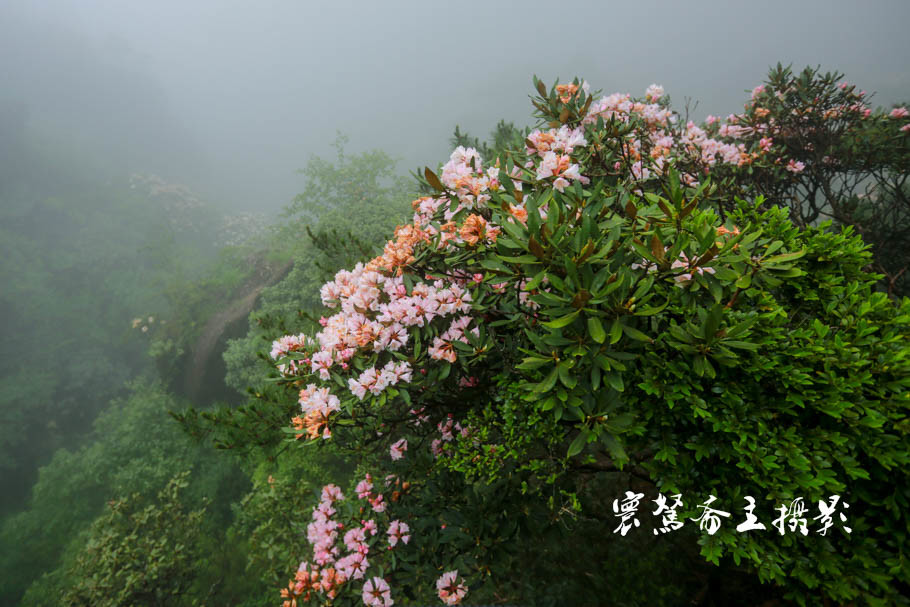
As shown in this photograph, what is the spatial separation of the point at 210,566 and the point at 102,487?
665 cm

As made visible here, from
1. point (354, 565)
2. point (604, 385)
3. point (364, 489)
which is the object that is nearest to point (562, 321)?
point (604, 385)

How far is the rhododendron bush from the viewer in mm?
1453

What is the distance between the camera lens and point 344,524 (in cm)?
321

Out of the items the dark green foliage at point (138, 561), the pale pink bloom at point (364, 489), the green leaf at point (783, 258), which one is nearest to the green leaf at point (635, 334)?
the green leaf at point (783, 258)

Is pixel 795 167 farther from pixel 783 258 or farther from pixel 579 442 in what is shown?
pixel 579 442

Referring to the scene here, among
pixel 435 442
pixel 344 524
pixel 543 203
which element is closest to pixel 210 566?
pixel 344 524

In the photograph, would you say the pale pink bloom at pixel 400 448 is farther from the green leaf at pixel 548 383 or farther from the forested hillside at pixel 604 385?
the green leaf at pixel 548 383

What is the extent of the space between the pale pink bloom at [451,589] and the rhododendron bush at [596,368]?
0.04 feet

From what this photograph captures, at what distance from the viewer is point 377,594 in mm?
2764

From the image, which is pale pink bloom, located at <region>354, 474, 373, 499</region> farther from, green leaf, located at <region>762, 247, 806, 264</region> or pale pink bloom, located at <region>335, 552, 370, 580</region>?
green leaf, located at <region>762, 247, 806, 264</region>

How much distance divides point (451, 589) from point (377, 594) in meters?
0.61

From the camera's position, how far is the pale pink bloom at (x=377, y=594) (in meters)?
2.74

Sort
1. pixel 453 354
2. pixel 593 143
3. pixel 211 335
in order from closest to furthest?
pixel 453 354 < pixel 593 143 < pixel 211 335

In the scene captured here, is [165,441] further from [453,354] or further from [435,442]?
[453,354]
